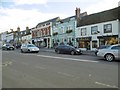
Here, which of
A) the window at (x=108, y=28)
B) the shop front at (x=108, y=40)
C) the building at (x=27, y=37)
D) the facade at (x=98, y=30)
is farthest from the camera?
the building at (x=27, y=37)

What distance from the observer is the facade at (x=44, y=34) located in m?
58.5

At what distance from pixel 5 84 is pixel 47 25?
5208 centimetres

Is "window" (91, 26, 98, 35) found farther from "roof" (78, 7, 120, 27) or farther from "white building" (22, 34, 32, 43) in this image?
"white building" (22, 34, 32, 43)

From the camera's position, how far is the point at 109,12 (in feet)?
129

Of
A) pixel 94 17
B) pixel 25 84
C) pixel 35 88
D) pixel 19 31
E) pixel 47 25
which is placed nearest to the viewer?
pixel 35 88

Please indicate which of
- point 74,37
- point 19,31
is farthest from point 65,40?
point 19,31

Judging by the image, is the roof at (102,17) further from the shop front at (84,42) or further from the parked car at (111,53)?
the parked car at (111,53)

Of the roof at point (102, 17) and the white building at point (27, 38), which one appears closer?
the roof at point (102, 17)

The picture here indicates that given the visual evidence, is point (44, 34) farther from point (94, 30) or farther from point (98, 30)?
point (98, 30)

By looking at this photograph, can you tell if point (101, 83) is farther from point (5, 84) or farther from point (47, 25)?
point (47, 25)

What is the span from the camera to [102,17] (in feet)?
130

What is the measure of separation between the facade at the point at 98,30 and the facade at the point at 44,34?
14641 mm

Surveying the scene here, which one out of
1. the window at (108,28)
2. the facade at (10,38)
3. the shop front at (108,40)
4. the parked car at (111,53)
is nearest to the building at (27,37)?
the facade at (10,38)

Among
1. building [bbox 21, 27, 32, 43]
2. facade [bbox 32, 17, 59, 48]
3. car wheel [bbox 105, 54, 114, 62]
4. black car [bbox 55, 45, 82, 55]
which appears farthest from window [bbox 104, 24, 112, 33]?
building [bbox 21, 27, 32, 43]
